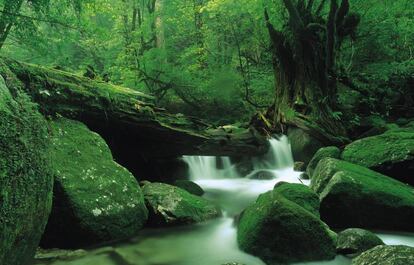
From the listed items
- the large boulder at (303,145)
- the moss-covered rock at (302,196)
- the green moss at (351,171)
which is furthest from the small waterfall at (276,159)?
the moss-covered rock at (302,196)

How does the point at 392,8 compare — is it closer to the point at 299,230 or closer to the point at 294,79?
the point at 294,79

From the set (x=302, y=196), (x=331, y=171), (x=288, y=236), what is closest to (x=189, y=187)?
(x=302, y=196)

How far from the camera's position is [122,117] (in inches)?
281

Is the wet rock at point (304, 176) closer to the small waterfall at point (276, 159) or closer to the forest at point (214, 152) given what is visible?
the forest at point (214, 152)

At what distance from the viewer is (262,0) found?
1315cm

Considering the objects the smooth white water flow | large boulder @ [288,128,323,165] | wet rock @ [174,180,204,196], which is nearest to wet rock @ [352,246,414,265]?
the smooth white water flow

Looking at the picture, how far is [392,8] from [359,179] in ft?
28.4

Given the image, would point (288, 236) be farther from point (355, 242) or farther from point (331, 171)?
point (331, 171)

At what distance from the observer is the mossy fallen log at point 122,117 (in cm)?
609

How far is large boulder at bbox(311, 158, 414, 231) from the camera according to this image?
5.43 metres

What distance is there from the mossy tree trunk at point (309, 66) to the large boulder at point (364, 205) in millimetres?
5627

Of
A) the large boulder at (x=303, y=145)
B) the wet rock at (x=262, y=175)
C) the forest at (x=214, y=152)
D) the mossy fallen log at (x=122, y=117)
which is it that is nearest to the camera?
the forest at (x=214, y=152)

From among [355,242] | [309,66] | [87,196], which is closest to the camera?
[355,242]

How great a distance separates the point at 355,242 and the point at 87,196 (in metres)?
3.46
